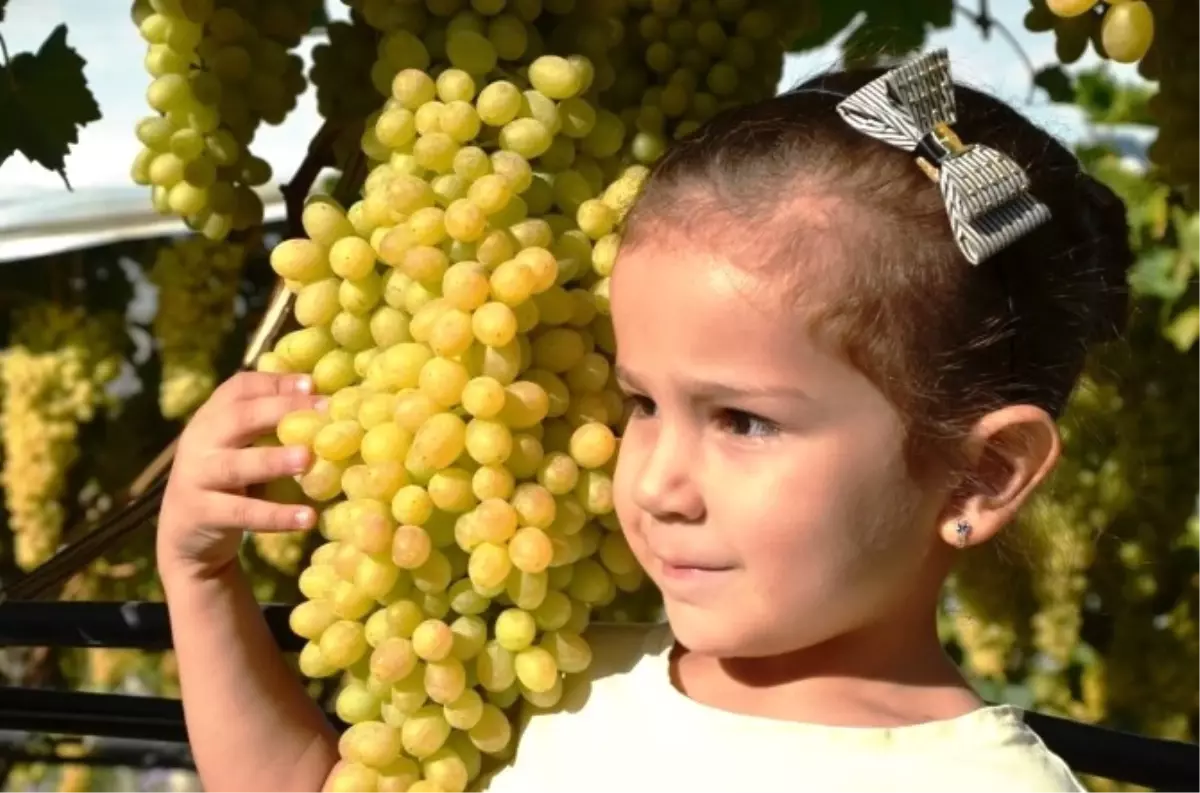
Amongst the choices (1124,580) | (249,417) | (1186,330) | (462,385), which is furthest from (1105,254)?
(1124,580)

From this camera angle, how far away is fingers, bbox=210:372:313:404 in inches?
29.4

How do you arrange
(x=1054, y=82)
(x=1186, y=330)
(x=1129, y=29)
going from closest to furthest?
(x=1129, y=29), (x=1186, y=330), (x=1054, y=82)

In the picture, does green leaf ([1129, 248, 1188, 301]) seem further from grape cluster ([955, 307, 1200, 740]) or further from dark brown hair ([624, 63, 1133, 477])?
dark brown hair ([624, 63, 1133, 477])

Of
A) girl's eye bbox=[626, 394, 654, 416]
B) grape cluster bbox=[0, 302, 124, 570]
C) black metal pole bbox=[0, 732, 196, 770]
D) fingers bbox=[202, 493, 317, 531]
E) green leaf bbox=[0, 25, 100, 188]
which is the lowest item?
grape cluster bbox=[0, 302, 124, 570]

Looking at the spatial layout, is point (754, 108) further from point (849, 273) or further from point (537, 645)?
point (537, 645)

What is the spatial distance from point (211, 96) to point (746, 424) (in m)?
0.38

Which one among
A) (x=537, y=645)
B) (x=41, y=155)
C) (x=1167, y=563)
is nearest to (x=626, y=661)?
(x=537, y=645)

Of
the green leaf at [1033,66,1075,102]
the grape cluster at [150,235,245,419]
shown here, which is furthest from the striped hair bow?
the green leaf at [1033,66,1075,102]

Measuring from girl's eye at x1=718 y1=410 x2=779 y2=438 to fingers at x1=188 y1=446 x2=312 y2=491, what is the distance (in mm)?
204

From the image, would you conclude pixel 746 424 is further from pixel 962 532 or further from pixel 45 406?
pixel 45 406

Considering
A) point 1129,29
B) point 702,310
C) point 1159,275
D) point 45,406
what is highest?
point 1129,29

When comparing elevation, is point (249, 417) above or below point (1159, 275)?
above

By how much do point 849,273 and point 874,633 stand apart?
193 mm

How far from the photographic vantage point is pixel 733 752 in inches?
28.3
